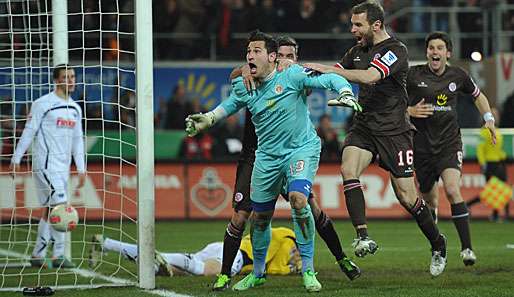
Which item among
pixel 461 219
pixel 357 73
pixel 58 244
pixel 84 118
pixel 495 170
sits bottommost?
pixel 495 170

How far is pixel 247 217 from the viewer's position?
9.62 meters

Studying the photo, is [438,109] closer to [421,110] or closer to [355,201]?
[421,110]

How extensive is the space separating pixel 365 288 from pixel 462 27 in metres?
15.1

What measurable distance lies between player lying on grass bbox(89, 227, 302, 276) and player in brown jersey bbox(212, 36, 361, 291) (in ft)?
2.57

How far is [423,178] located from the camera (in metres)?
11.6

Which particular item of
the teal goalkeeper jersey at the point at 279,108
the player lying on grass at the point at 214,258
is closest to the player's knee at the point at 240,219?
the teal goalkeeper jersey at the point at 279,108

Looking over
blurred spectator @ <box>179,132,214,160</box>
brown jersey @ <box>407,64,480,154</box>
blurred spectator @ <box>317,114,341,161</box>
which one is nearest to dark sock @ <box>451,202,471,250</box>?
brown jersey @ <box>407,64,480,154</box>

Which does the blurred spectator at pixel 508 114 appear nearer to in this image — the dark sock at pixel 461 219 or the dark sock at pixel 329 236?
the dark sock at pixel 461 219

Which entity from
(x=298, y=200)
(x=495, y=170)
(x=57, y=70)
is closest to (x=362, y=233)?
(x=298, y=200)

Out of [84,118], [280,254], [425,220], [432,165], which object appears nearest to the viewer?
[425,220]

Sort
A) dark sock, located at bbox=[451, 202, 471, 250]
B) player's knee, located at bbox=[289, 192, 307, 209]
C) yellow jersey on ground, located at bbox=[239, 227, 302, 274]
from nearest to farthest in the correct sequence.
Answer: player's knee, located at bbox=[289, 192, 307, 209] < yellow jersey on ground, located at bbox=[239, 227, 302, 274] < dark sock, located at bbox=[451, 202, 471, 250]

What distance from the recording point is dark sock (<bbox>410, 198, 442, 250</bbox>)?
32.7 feet

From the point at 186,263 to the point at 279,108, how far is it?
7.15ft

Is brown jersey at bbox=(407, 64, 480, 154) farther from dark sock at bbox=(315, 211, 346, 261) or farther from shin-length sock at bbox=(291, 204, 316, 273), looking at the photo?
shin-length sock at bbox=(291, 204, 316, 273)
